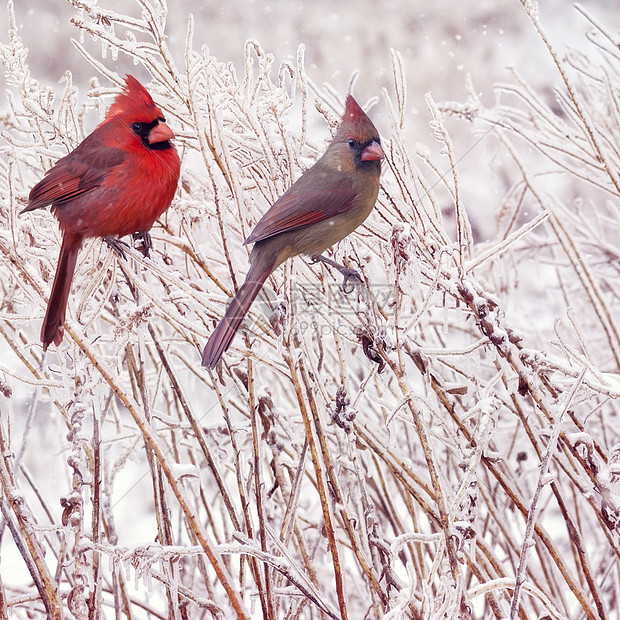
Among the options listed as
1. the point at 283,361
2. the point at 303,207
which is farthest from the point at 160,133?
the point at 283,361

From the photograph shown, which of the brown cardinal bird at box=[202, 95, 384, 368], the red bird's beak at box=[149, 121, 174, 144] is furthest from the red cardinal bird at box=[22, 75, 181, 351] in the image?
the brown cardinal bird at box=[202, 95, 384, 368]

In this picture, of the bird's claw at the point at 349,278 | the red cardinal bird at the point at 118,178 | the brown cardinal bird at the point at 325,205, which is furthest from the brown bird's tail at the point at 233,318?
the red cardinal bird at the point at 118,178

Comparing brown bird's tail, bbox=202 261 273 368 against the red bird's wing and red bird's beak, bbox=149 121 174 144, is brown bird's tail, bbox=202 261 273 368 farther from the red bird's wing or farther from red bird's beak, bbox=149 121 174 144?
red bird's beak, bbox=149 121 174 144

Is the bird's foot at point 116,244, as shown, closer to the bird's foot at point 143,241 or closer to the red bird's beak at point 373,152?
the bird's foot at point 143,241

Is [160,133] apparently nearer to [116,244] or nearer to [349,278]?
[116,244]

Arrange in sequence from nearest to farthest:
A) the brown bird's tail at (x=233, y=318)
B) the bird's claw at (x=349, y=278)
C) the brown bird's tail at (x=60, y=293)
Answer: the brown bird's tail at (x=233, y=318) → the brown bird's tail at (x=60, y=293) → the bird's claw at (x=349, y=278)

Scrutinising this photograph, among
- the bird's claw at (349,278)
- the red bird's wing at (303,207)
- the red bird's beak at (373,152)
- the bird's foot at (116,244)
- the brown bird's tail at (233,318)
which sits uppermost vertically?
the bird's foot at (116,244)

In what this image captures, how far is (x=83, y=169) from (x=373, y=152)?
1.42ft

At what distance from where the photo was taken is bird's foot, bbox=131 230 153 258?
3.83 ft

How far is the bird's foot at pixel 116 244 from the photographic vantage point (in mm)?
1076

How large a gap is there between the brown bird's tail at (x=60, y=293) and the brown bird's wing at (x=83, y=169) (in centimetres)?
7

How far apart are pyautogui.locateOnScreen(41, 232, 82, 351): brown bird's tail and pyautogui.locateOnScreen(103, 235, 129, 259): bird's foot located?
0.04m

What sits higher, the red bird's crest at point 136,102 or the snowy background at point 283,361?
the red bird's crest at point 136,102

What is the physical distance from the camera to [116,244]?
1.08 m
